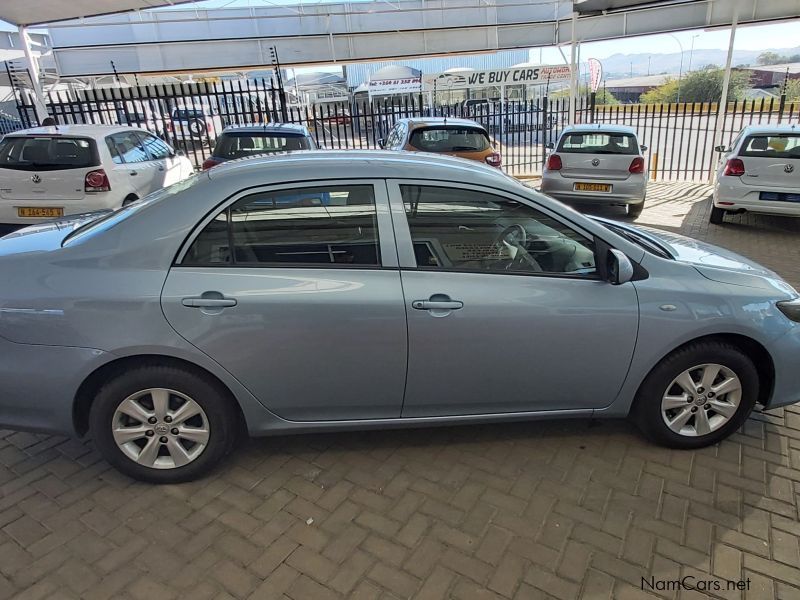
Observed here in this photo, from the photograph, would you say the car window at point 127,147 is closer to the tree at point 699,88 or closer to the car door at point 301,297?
the car door at point 301,297

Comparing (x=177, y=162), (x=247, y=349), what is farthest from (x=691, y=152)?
(x=247, y=349)

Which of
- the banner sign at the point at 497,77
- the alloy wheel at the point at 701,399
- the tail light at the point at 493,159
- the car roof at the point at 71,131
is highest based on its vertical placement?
the banner sign at the point at 497,77

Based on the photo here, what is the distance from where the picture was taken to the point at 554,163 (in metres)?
9.05

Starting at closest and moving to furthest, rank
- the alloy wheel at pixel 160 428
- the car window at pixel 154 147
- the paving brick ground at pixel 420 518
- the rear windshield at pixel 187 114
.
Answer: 1. the paving brick ground at pixel 420 518
2. the alloy wheel at pixel 160 428
3. the car window at pixel 154 147
4. the rear windshield at pixel 187 114

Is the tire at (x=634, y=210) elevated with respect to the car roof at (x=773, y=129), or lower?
lower

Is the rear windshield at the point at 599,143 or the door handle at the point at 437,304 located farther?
the rear windshield at the point at 599,143

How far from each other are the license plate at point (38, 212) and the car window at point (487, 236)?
5.98 m

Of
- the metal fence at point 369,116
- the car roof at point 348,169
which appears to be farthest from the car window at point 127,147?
the car roof at point 348,169

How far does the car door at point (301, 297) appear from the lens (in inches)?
97.2

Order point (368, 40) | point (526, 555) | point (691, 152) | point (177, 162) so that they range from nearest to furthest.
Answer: point (526, 555), point (177, 162), point (368, 40), point (691, 152)

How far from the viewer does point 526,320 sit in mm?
2605

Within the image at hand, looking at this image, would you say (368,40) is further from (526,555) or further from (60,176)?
(526,555)

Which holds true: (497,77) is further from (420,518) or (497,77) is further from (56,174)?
(420,518)

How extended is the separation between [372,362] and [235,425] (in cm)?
77
